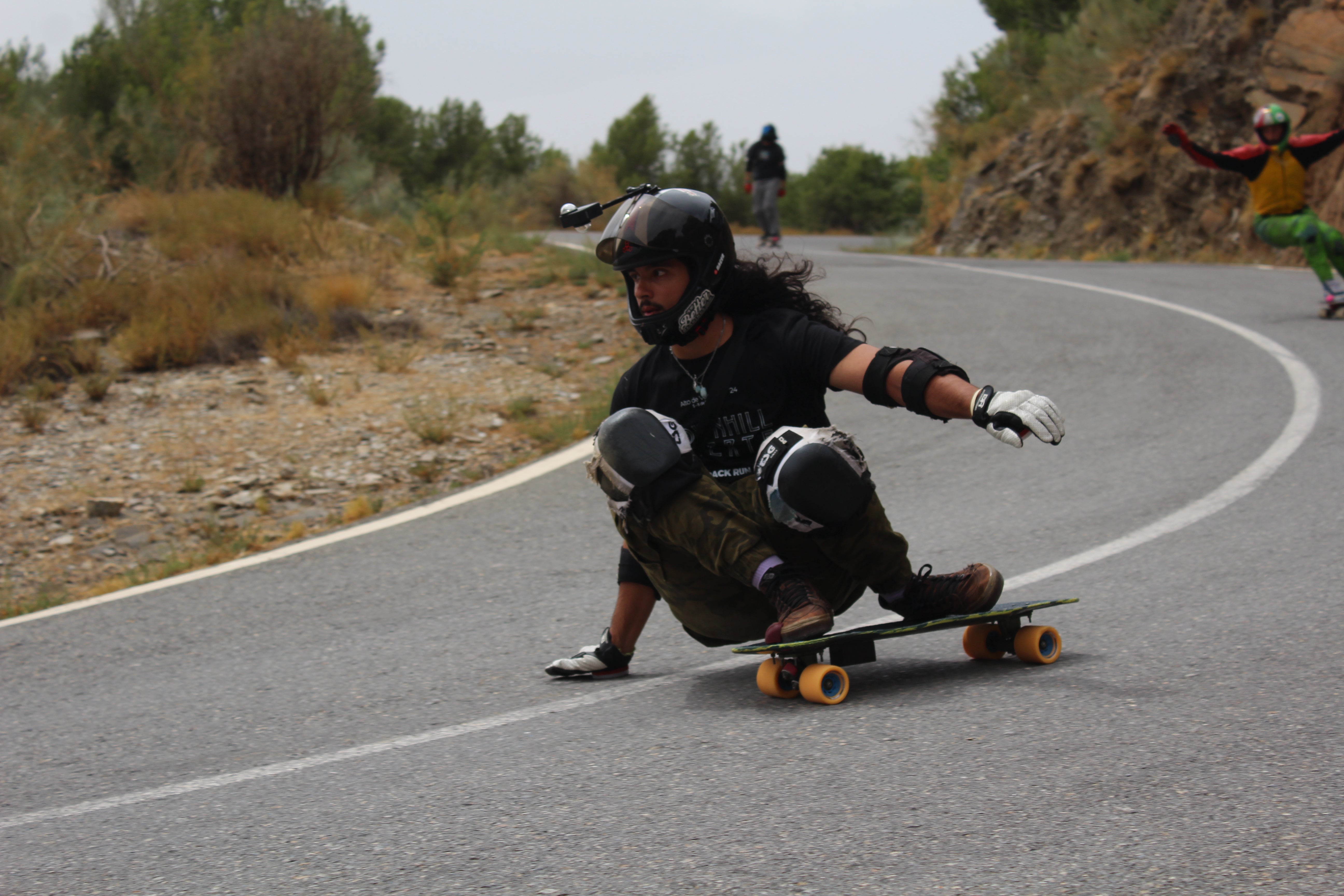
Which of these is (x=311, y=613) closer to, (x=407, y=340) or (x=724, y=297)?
(x=724, y=297)

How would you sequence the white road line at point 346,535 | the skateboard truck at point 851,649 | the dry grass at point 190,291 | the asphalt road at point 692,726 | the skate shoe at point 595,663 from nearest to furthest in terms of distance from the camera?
the asphalt road at point 692,726 < the skateboard truck at point 851,649 < the skate shoe at point 595,663 < the white road line at point 346,535 < the dry grass at point 190,291

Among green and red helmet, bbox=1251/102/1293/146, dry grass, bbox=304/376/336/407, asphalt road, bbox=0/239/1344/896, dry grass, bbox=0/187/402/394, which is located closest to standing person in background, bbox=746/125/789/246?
dry grass, bbox=0/187/402/394

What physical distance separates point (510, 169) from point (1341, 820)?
49192mm

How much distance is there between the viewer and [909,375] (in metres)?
3.39

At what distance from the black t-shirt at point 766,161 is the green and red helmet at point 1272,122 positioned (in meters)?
9.38

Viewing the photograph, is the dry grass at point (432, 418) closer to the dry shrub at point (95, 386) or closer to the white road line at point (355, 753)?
the dry shrub at point (95, 386)

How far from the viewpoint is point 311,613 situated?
5512mm

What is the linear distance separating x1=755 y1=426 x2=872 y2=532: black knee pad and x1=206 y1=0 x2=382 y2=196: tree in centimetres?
1586

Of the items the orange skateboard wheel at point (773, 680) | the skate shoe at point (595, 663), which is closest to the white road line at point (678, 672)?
the skate shoe at point (595, 663)

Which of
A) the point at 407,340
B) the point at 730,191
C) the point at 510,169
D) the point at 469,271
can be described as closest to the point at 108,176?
the point at 469,271

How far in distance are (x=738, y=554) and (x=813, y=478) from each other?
34 cm

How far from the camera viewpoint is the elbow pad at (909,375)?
11.0 feet

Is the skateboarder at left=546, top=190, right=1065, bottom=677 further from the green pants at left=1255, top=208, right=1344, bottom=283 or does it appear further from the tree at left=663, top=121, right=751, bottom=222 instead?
the tree at left=663, top=121, right=751, bottom=222

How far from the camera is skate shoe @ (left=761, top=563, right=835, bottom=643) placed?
11.4ft
